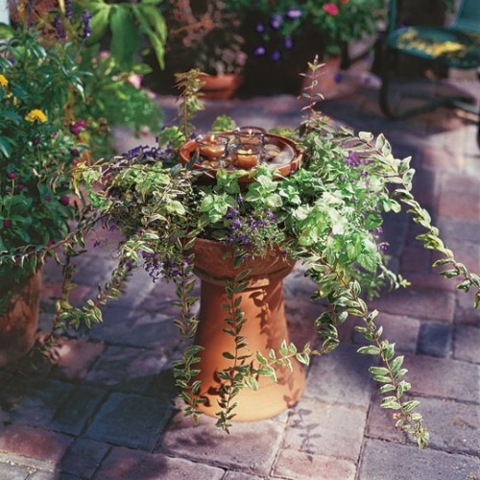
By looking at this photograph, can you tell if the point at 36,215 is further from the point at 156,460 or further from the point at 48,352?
the point at 156,460

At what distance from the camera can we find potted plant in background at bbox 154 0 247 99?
503 centimetres

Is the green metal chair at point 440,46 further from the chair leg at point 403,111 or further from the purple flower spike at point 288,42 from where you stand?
the purple flower spike at point 288,42

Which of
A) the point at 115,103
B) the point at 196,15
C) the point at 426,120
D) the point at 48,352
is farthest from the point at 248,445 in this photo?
the point at 196,15

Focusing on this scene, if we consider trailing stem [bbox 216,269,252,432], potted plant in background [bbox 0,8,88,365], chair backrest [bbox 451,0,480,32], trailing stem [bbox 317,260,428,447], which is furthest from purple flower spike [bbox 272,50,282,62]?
trailing stem [bbox 317,260,428,447]

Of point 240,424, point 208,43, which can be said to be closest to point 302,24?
point 208,43

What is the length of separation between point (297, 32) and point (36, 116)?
2809 millimetres

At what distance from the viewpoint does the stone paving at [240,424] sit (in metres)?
2.36

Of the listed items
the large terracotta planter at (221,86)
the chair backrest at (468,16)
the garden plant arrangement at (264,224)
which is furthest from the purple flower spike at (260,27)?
the garden plant arrangement at (264,224)

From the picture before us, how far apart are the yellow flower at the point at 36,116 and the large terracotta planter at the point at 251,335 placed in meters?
0.73

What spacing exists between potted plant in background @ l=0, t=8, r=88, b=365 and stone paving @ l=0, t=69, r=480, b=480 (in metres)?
0.25

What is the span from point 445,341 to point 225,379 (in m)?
0.96

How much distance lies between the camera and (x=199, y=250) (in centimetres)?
226

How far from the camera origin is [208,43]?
5.06 meters

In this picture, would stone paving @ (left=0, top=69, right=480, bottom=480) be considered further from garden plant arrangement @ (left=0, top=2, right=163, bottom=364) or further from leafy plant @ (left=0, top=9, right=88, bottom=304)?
leafy plant @ (left=0, top=9, right=88, bottom=304)
